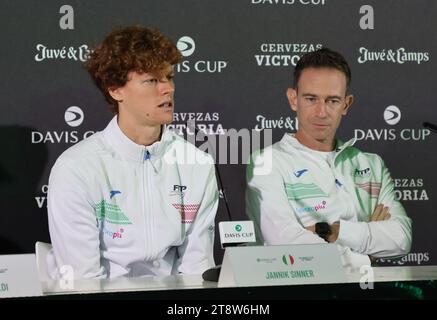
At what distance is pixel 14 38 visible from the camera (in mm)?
4199

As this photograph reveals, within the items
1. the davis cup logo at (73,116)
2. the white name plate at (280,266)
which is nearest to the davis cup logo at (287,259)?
the white name plate at (280,266)

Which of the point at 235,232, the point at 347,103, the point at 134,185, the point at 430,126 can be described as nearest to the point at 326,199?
the point at 347,103

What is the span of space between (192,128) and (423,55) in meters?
1.24

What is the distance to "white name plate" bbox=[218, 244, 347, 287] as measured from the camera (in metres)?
2.99

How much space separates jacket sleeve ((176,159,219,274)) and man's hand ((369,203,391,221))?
2.76 ft

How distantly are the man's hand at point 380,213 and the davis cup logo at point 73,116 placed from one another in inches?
57.9

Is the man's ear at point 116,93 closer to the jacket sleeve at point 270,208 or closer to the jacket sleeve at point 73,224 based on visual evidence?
the jacket sleeve at point 73,224

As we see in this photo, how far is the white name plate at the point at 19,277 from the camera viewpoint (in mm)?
2801

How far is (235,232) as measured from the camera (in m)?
3.29

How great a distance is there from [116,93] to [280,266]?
134 cm

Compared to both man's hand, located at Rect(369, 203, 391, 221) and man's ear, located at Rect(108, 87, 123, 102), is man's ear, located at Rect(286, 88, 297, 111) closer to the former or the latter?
man's hand, located at Rect(369, 203, 391, 221)

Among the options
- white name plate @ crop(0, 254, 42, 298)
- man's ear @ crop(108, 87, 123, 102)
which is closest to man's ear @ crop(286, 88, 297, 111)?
man's ear @ crop(108, 87, 123, 102)
